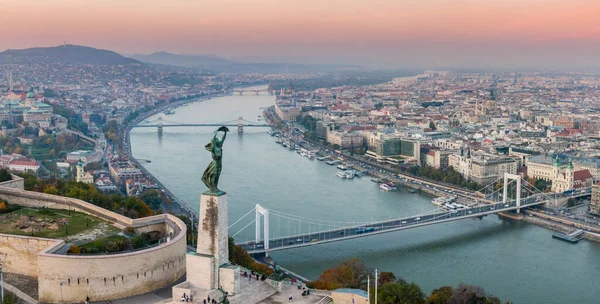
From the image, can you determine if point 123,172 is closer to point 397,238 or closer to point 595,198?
point 397,238

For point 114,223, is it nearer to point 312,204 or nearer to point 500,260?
point 500,260

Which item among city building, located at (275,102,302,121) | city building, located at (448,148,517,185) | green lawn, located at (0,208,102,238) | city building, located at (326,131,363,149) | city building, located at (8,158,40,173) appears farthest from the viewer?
city building, located at (275,102,302,121)

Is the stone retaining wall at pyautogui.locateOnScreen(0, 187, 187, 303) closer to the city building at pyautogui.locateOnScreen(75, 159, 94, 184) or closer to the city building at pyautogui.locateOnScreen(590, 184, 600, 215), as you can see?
the city building at pyautogui.locateOnScreen(75, 159, 94, 184)

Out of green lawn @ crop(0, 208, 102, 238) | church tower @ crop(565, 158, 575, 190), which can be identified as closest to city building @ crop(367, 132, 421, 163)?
church tower @ crop(565, 158, 575, 190)

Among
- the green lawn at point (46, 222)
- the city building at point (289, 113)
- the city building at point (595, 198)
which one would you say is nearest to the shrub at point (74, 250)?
the green lawn at point (46, 222)

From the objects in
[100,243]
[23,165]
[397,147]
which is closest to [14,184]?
[100,243]

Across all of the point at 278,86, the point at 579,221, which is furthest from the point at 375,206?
the point at 278,86

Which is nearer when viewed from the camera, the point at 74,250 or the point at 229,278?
the point at 229,278
